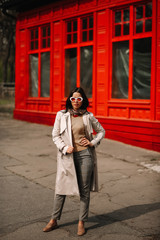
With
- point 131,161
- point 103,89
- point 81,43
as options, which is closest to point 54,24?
point 81,43

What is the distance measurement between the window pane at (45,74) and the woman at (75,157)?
30.5 ft

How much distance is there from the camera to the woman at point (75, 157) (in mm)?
4004

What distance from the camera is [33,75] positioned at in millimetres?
14242

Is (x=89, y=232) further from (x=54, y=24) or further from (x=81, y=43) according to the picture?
(x=54, y=24)

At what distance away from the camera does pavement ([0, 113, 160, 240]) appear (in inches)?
159

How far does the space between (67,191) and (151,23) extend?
22.2 feet

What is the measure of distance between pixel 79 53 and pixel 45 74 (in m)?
2.28

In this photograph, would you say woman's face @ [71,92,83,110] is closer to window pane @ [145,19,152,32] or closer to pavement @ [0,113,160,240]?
pavement @ [0,113,160,240]

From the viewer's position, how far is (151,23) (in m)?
9.41

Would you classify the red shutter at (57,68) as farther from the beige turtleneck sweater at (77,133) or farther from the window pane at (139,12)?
the beige turtleneck sweater at (77,133)

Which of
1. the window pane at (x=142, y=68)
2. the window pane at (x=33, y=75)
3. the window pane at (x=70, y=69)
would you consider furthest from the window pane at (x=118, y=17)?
the window pane at (x=33, y=75)

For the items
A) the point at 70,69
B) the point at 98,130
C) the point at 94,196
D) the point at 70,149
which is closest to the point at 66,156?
the point at 70,149

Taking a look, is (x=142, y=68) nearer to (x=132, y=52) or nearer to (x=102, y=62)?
(x=132, y=52)

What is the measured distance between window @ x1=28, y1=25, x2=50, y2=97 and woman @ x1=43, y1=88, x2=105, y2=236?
30.5 feet
